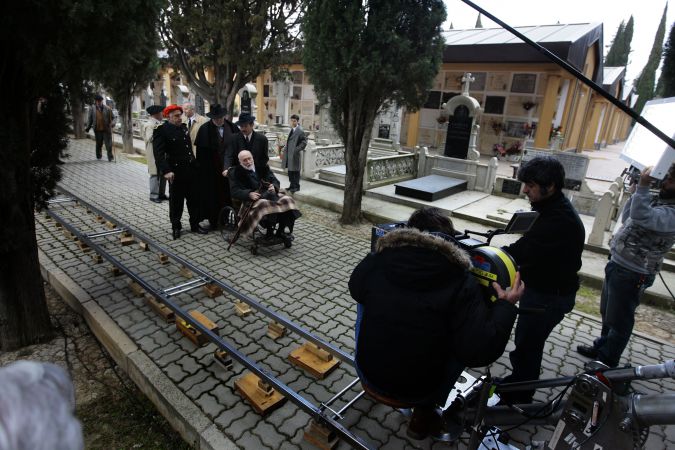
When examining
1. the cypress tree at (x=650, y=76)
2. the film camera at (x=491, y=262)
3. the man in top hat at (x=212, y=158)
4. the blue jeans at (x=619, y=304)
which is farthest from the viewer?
the cypress tree at (x=650, y=76)

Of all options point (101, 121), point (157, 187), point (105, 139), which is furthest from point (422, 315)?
point (105, 139)

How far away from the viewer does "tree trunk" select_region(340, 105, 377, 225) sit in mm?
7668

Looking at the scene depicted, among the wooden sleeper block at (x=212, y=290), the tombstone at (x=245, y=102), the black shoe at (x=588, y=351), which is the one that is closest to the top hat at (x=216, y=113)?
the wooden sleeper block at (x=212, y=290)

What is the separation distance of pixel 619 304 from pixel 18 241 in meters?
5.48

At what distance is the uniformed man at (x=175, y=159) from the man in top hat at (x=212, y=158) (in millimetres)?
170

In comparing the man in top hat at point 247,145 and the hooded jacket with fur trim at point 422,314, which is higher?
the man in top hat at point 247,145

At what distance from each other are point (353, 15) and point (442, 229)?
19.1 ft

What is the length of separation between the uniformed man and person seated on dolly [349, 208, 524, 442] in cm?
523

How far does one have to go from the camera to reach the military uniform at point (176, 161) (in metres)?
6.42

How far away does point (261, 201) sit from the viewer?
6.13 meters

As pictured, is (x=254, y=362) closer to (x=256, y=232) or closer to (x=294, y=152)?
(x=256, y=232)

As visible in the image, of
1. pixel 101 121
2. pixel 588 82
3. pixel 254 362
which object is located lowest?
pixel 254 362

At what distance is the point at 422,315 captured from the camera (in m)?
2.06

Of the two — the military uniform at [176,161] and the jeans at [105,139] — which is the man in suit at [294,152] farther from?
the jeans at [105,139]
